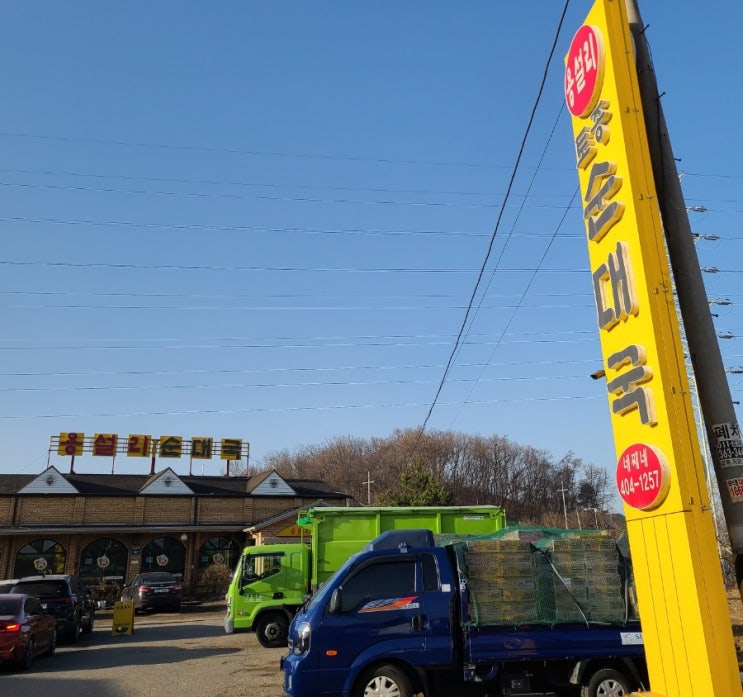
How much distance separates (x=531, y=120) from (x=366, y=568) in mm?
6977

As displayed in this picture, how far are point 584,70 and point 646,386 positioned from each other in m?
3.36

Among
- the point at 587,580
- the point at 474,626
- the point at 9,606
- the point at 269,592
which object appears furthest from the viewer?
the point at 269,592

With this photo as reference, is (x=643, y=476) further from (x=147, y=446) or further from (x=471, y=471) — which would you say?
(x=471, y=471)

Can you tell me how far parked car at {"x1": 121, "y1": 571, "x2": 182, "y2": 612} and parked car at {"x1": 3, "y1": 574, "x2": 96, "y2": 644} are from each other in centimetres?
995

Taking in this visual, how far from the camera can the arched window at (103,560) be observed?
38131 millimetres

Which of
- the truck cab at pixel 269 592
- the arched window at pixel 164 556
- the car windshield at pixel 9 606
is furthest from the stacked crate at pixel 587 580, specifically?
the arched window at pixel 164 556

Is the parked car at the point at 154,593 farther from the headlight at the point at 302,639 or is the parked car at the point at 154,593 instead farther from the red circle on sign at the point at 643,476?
the red circle on sign at the point at 643,476

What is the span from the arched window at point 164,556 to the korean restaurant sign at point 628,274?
37.5m

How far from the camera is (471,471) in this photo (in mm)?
106000

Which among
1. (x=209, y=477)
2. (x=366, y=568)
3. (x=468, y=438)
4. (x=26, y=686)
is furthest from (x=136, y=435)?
(x=468, y=438)

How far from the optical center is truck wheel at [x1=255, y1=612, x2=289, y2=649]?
54.9 feet

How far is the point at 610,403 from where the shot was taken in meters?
6.43

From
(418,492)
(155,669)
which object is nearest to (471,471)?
(418,492)

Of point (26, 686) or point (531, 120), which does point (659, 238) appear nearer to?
point (531, 120)
